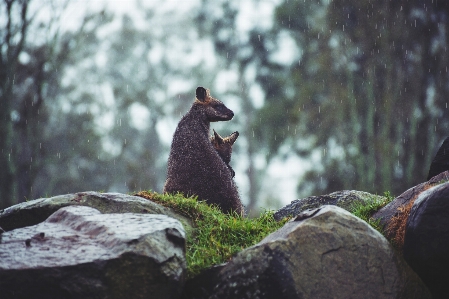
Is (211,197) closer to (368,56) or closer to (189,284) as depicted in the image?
(189,284)

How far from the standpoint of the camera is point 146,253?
14.1 ft

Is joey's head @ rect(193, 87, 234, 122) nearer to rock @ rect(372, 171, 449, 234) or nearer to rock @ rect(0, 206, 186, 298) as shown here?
rock @ rect(372, 171, 449, 234)

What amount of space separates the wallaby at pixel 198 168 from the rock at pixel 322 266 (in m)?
2.39

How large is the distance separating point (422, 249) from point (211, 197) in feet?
10.6

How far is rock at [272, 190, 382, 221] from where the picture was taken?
24.0ft

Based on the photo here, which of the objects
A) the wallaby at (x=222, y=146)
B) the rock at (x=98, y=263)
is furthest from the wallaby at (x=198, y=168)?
the rock at (x=98, y=263)

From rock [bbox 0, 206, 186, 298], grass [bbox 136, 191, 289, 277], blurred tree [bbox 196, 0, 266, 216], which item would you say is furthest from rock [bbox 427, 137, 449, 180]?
blurred tree [bbox 196, 0, 266, 216]

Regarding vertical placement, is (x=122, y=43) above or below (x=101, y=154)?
above

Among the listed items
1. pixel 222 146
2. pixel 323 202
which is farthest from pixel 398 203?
pixel 222 146

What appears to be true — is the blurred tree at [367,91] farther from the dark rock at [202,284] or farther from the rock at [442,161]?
the dark rock at [202,284]

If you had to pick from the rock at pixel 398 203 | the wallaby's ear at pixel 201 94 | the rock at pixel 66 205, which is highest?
the wallaby's ear at pixel 201 94

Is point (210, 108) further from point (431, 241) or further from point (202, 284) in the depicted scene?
point (431, 241)

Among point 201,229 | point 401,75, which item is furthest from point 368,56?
point 201,229

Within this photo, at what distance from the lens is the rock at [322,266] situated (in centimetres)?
443
